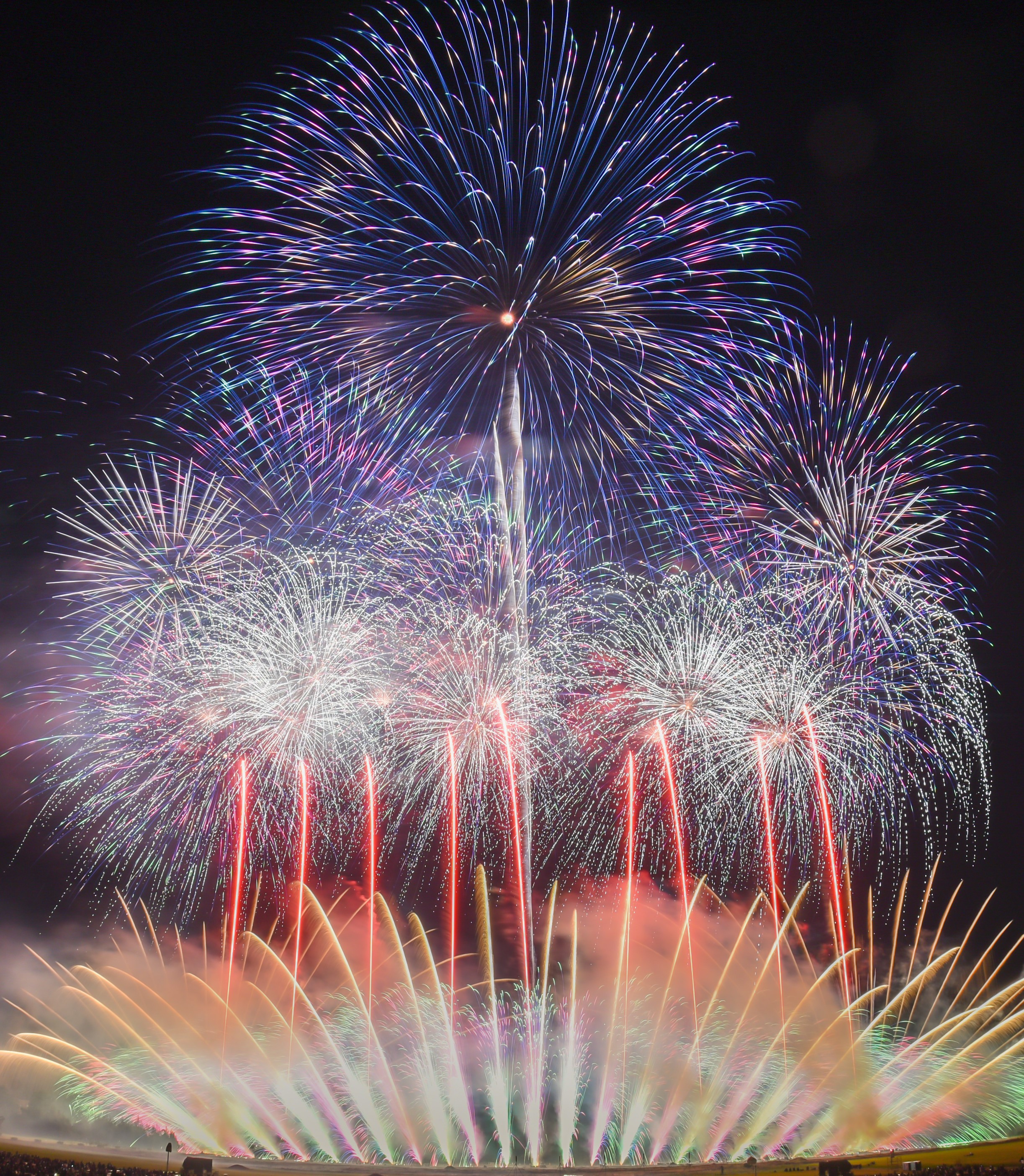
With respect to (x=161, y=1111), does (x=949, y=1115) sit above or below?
below

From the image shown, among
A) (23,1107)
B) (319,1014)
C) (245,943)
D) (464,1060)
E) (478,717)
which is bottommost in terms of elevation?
(23,1107)

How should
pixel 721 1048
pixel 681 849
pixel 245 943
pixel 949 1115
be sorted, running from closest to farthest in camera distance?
pixel 681 849, pixel 245 943, pixel 721 1048, pixel 949 1115

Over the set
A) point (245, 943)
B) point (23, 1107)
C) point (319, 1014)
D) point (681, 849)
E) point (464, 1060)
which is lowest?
point (23, 1107)

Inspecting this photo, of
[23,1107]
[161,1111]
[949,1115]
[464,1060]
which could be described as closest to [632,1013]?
[464,1060]

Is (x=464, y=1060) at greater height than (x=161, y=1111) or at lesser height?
greater

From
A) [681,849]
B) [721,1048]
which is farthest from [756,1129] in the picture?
[681,849]

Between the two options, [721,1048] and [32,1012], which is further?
[32,1012]

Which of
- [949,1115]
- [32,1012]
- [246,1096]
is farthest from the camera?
[32,1012]

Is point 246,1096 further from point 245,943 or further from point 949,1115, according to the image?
point 949,1115

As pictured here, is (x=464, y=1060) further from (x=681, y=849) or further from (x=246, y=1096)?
(x=681, y=849)
